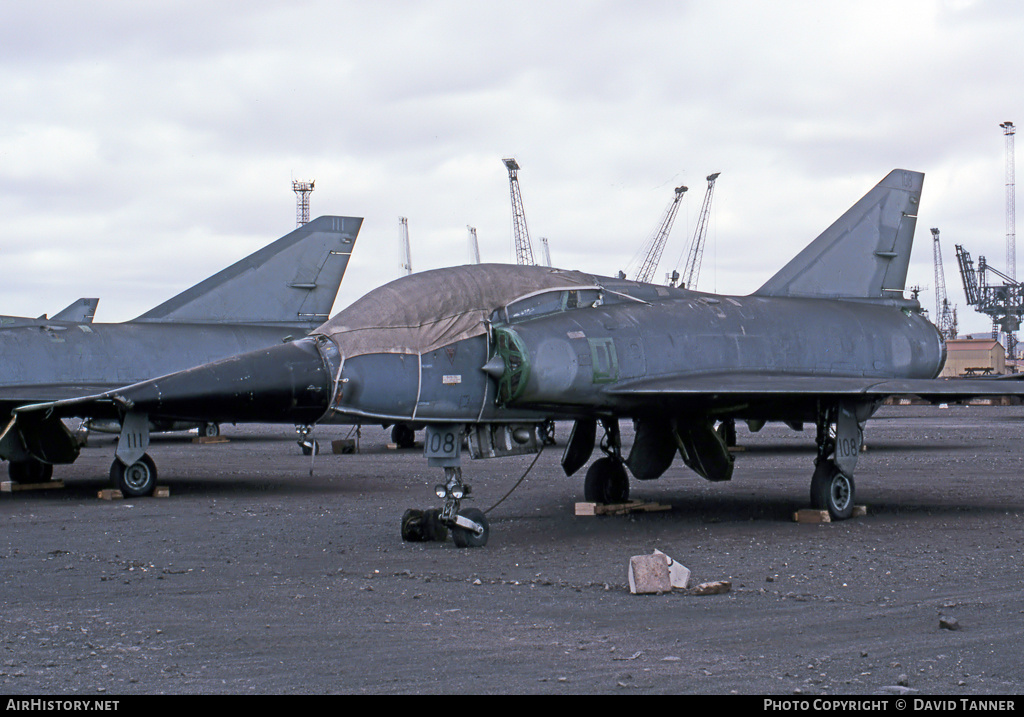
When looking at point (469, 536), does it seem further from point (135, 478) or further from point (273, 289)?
point (273, 289)

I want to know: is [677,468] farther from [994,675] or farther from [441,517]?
[994,675]

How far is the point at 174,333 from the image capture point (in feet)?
63.3

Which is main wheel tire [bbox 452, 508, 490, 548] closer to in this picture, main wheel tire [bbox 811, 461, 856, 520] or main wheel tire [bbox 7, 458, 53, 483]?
main wheel tire [bbox 811, 461, 856, 520]

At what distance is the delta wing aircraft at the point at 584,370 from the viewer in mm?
9797

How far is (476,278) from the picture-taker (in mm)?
10680

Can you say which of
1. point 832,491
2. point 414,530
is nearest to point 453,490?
point 414,530

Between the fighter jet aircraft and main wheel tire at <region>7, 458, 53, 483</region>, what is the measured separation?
17mm

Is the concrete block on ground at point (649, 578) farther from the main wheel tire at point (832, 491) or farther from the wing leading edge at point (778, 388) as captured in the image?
the main wheel tire at point (832, 491)

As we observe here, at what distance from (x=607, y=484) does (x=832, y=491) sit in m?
2.67

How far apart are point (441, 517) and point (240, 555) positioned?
1.90 m

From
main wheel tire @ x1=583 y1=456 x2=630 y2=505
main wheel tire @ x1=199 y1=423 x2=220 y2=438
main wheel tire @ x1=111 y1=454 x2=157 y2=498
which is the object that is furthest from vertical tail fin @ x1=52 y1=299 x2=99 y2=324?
main wheel tire @ x1=583 y1=456 x2=630 y2=505
